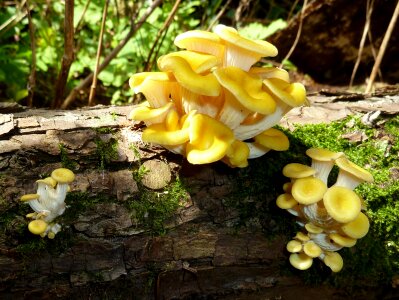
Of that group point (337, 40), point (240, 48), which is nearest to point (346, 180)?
point (240, 48)

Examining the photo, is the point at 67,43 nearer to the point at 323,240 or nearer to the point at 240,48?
the point at 240,48

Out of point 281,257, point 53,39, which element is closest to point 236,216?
point 281,257

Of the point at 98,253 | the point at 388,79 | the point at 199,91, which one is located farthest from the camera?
the point at 388,79

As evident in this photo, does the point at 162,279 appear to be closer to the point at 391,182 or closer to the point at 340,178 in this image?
the point at 340,178

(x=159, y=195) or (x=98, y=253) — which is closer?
(x=98, y=253)

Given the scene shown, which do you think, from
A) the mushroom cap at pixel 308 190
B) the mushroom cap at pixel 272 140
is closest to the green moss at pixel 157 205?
the mushroom cap at pixel 272 140

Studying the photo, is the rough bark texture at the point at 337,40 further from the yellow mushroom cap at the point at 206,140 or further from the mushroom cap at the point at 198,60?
the yellow mushroom cap at the point at 206,140

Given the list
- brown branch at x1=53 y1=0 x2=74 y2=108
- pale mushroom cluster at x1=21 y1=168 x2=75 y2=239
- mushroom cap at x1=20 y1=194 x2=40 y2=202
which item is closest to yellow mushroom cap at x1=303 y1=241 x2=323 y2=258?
pale mushroom cluster at x1=21 y1=168 x2=75 y2=239

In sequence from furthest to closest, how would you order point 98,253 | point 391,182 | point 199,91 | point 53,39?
1. point 53,39
2. point 391,182
3. point 98,253
4. point 199,91
